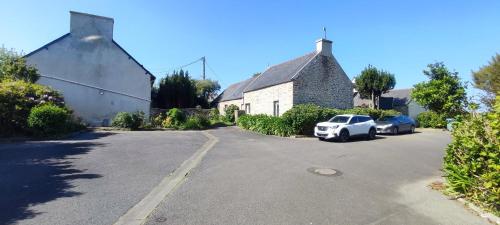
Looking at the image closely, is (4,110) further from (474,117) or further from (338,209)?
(474,117)

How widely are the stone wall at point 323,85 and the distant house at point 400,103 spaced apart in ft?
38.5

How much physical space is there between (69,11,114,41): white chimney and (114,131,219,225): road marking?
17.1 meters

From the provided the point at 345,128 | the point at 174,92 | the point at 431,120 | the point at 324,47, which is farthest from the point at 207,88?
the point at 345,128

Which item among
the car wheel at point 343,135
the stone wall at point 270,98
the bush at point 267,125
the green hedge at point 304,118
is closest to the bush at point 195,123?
the bush at point 267,125

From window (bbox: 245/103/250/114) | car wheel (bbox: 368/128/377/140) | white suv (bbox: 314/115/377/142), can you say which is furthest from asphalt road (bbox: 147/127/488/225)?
window (bbox: 245/103/250/114)

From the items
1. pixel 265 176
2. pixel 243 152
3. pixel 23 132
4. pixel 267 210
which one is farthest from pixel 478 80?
pixel 23 132

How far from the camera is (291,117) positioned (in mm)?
19078

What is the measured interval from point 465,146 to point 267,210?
15.1 ft

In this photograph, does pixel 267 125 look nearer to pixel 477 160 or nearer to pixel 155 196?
pixel 477 160

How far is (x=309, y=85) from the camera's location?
23859mm

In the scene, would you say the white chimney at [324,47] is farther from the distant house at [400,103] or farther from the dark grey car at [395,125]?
the distant house at [400,103]

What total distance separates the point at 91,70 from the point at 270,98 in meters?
13.4

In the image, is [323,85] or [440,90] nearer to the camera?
[323,85]

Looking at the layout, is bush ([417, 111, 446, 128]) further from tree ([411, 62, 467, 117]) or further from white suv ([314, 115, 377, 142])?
white suv ([314, 115, 377, 142])
